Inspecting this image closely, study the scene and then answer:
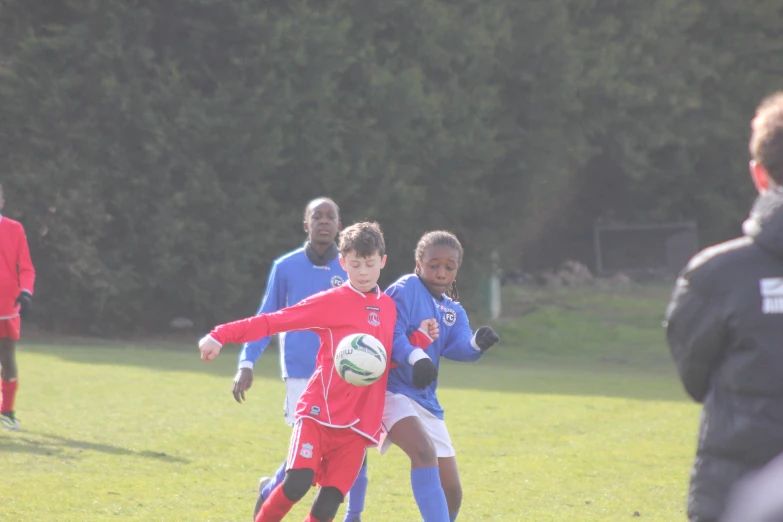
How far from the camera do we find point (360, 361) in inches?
200

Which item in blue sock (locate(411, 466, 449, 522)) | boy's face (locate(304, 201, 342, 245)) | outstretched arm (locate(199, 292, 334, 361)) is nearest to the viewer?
outstretched arm (locate(199, 292, 334, 361))

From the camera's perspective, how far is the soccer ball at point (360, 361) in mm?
5078

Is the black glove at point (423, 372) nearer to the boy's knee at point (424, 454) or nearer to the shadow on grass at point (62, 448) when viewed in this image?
the boy's knee at point (424, 454)

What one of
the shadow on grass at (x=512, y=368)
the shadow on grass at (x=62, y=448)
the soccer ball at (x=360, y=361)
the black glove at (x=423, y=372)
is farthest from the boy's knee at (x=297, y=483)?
the shadow on grass at (x=512, y=368)

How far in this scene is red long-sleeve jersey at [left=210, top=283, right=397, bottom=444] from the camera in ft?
16.8

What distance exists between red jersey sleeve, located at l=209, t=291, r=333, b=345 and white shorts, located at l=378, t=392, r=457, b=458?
58 centimetres

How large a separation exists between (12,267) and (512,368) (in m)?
9.62

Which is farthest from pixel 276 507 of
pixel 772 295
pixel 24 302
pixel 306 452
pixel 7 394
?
pixel 7 394

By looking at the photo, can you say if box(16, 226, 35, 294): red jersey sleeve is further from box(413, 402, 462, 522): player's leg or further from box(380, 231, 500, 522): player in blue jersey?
box(413, 402, 462, 522): player's leg

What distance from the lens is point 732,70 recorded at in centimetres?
2833

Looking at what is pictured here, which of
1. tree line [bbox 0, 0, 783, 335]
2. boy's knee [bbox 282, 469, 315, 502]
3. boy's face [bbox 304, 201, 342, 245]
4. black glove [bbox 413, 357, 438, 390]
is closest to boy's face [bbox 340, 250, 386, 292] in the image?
black glove [bbox 413, 357, 438, 390]

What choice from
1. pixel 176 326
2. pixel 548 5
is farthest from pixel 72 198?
pixel 548 5

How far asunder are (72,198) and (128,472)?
11.8 metres

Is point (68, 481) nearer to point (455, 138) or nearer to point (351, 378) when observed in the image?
point (351, 378)
